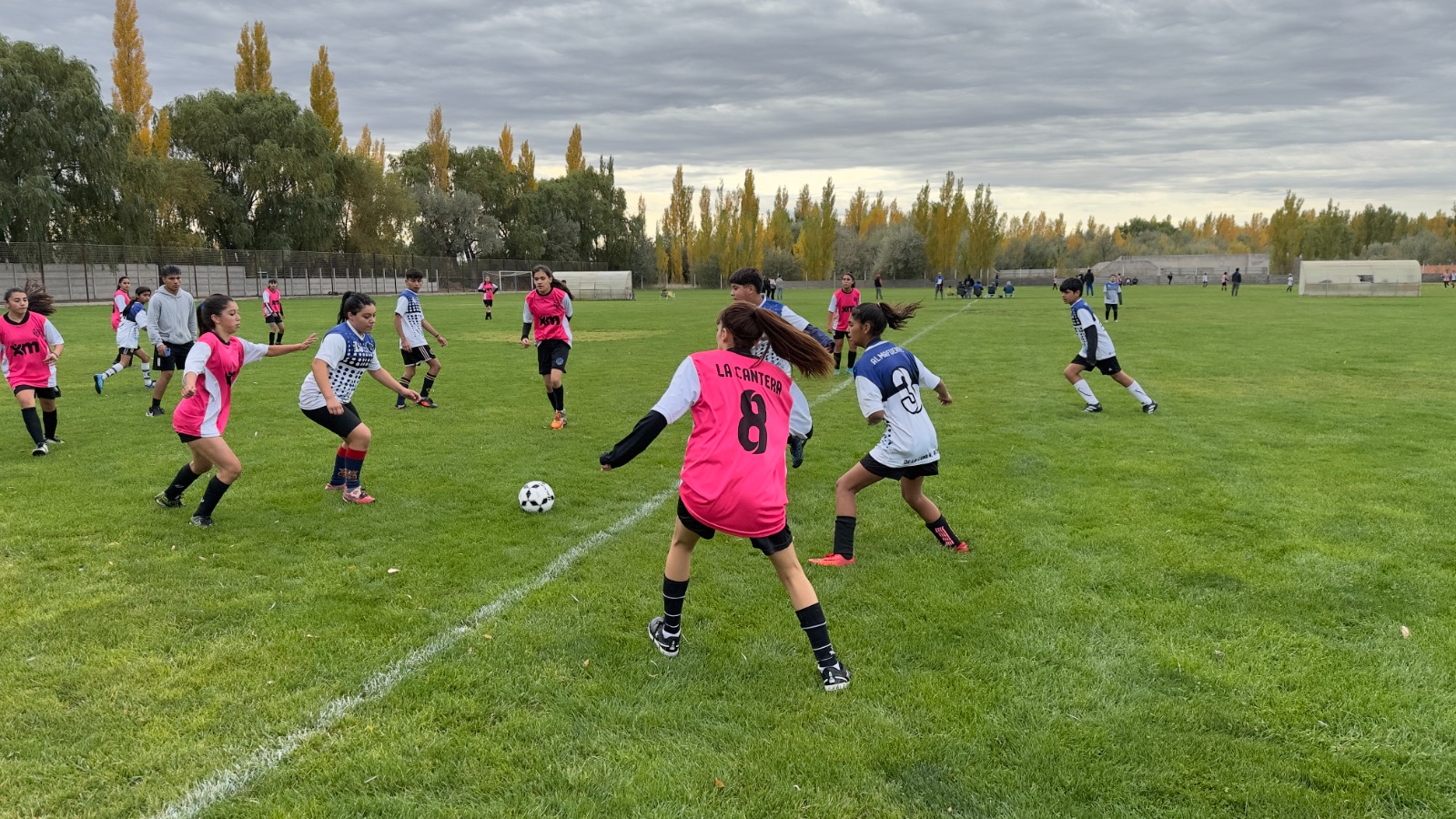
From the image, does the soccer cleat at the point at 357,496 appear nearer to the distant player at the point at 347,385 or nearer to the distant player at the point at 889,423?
the distant player at the point at 347,385

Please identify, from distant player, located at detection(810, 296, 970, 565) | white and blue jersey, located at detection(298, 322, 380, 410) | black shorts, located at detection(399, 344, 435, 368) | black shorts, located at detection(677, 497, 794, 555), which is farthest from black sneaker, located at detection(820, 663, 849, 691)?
black shorts, located at detection(399, 344, 435, 368)

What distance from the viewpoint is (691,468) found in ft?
13.1

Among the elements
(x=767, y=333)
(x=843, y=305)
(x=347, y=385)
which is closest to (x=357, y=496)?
(x=347, y=385)

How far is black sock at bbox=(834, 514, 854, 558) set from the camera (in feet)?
19.0

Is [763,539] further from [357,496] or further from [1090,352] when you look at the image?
[1090,352]

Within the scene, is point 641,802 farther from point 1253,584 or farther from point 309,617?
→ point 1253,584

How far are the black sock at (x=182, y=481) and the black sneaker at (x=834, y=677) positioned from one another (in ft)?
17.8

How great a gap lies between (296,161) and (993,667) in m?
56.6

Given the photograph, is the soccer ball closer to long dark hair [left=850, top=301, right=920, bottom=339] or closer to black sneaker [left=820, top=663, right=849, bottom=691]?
long dark hair [left=850, top=301, right=920, bottom=339]

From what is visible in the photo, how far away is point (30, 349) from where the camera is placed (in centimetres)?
881

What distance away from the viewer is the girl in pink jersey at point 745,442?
12.8ft

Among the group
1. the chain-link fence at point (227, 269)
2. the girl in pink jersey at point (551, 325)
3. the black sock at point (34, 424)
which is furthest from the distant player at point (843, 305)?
the chain-link fence at point (227, 269)

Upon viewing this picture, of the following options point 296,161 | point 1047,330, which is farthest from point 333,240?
point 1047,330

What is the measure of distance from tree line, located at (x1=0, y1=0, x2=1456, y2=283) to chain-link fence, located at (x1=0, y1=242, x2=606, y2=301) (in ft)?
3.88
